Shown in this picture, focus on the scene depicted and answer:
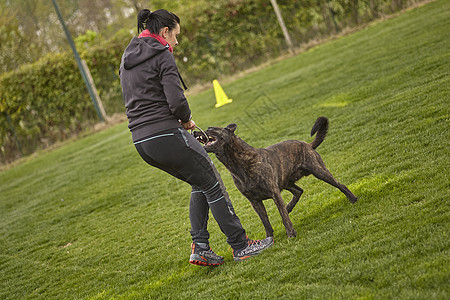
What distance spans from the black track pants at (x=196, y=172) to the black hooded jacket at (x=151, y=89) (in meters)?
0.11

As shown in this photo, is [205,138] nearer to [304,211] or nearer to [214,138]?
[214,138]

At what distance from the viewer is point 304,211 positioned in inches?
213

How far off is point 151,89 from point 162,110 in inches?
7.6

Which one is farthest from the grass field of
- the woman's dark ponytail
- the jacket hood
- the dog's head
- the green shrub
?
the green shrub

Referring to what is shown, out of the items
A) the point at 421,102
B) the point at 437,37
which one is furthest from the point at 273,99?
the point at 421,102

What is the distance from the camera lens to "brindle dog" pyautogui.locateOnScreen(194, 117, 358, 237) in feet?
14.6

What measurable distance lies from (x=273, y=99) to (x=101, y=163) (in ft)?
17.0

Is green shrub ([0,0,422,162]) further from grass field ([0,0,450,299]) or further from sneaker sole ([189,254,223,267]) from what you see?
sneaker sole ([189,254,223,267])

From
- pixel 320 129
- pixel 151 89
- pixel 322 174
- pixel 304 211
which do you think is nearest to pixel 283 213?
pixel 322 174

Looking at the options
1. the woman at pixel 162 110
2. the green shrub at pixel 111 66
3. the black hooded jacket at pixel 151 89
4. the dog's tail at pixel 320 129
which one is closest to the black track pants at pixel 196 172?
the woman at pixel 162 110

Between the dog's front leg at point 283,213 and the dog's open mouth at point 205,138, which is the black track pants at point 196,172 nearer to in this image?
the dog's open mouth at point 205,138

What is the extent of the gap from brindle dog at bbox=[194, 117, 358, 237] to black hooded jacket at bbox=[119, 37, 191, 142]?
1.54 feet

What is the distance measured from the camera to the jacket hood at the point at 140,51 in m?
3.96

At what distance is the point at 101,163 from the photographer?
13859 millimetres
